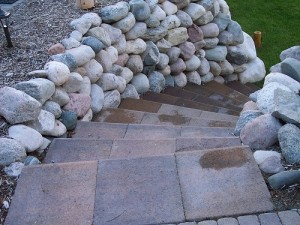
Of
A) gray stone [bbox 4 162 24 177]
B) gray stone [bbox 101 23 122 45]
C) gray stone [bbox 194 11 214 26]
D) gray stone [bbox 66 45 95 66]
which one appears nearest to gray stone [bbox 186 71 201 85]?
gray stone [bbox 194 11 214 26]

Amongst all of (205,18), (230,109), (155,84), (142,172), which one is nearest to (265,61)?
(205,18)

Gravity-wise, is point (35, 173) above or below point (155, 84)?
above

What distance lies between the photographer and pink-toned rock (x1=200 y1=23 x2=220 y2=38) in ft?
16.8

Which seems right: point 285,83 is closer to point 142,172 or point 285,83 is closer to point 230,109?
point 142,172

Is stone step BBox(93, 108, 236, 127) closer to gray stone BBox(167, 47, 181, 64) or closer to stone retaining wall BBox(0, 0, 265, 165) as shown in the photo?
stone retaining wall BBox(0, 0, 265, 165)

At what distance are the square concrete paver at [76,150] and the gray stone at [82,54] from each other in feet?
2.63

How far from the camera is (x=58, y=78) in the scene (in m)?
3.02

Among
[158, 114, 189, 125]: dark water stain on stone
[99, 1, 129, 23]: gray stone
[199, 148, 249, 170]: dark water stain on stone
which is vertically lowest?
[158, 114, 189, 125]: dark water stain on stone

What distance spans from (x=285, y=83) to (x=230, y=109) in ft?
5.75

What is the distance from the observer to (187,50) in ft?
16.1

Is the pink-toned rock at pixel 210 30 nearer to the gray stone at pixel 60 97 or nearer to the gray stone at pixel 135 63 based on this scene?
the gray stone at pixel 135 63

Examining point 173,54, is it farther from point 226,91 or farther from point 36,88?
point 36,88

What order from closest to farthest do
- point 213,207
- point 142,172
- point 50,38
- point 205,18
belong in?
point 213,207
point 142,172
point 50,38
point 205,18

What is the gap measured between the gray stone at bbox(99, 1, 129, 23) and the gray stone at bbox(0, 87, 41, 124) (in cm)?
149
